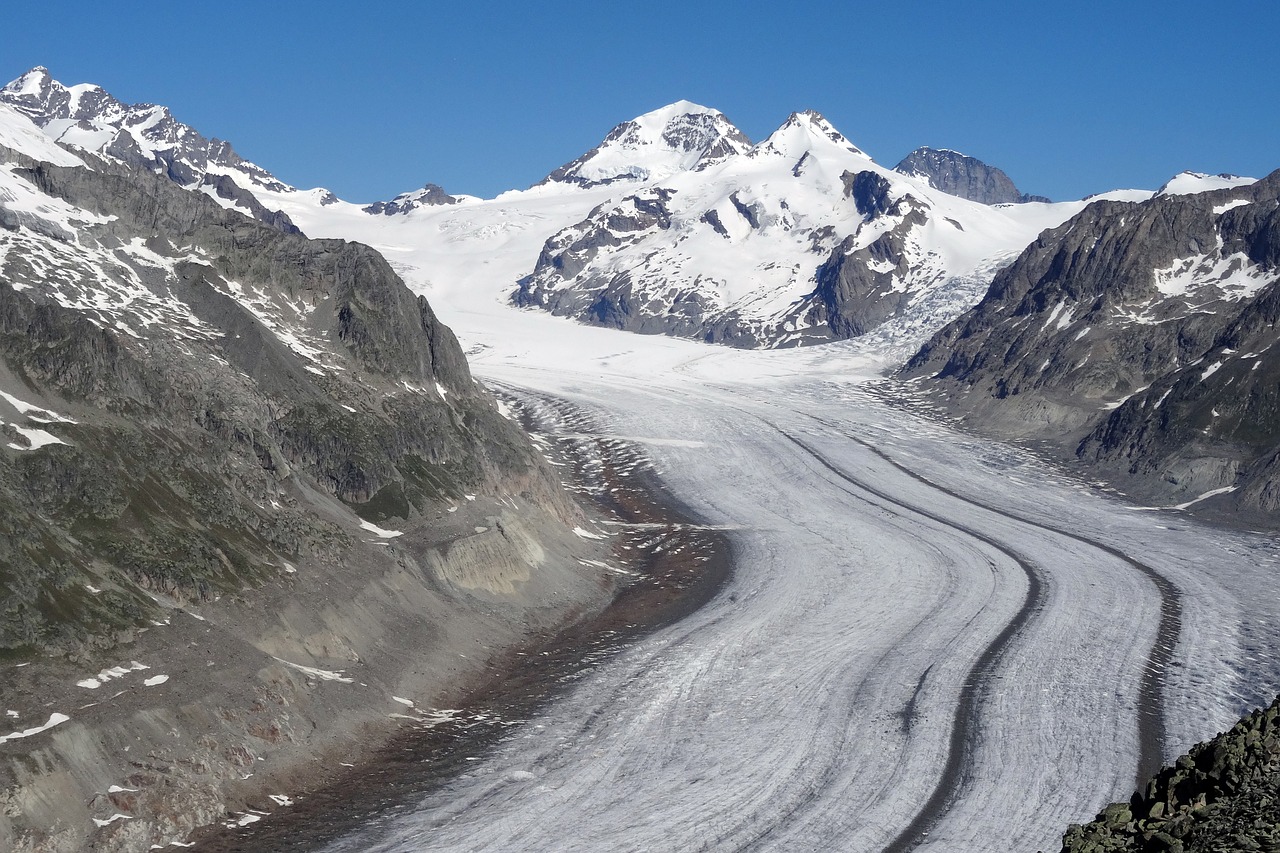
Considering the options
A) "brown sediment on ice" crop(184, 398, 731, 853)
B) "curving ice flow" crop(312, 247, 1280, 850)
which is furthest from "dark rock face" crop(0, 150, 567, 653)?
"curving ice flow" crop(312, 247, 1280, 850)

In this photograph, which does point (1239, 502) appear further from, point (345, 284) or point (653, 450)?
point (345, 284)

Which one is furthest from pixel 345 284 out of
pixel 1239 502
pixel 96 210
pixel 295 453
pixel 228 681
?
pixel 1239 502

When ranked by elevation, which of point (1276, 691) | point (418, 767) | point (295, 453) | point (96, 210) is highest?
point (96, 210)

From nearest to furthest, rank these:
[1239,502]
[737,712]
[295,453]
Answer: [737,712]
[295,453]
[1239,502]

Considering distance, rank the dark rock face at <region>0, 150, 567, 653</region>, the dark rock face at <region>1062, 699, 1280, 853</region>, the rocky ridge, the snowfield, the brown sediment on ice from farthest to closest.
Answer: the dark rock face at <region>0, 150, 567, 653</region>, the snowfield, the rocky ridge, the brown sediment on ice, the dark rock face at <region>1062, 699, 1280, 853</region>

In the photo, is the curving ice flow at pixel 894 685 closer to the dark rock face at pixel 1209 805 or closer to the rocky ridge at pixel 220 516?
the rocky ridge at pixel 220 516

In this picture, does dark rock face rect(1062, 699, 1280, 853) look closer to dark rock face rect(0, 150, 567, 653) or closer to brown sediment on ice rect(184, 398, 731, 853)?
brown sediment on ice rect(184, 398, 731, 853)

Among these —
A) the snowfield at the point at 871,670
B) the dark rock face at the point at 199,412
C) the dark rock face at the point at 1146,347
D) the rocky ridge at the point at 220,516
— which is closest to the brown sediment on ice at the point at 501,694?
the rocky ridge at the point at 220,516
